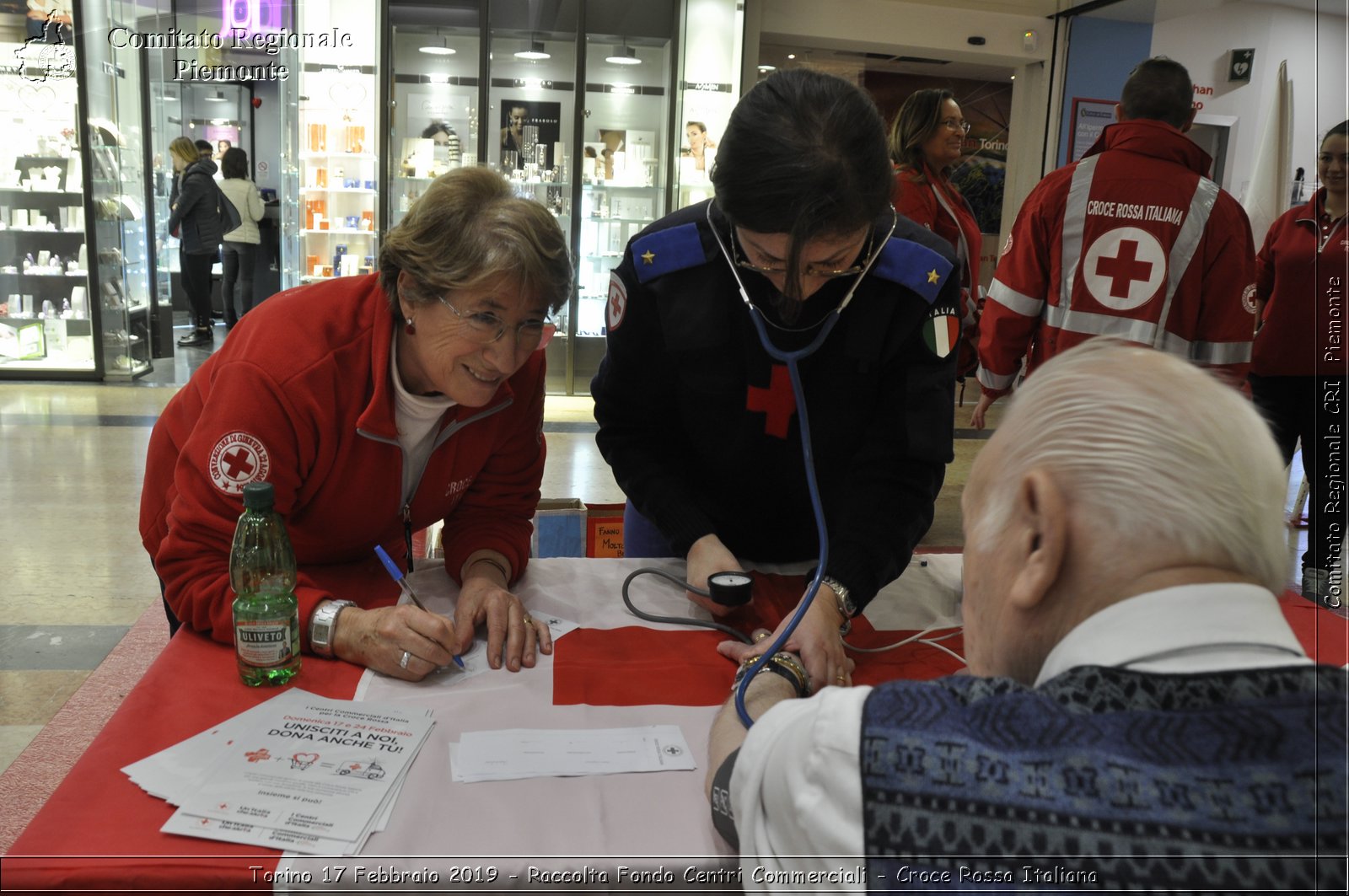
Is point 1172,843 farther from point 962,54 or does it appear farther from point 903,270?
point 962,54

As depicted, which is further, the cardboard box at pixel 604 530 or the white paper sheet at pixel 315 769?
the cardboard box at pixel 604 530

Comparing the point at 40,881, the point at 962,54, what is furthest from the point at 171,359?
the point at 40,881

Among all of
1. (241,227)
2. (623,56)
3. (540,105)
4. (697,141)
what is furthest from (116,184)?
(697,141)

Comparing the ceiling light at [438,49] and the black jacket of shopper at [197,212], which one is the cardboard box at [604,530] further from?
the black jacket of shopper at [197,212]

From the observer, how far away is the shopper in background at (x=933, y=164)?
12.1 feet

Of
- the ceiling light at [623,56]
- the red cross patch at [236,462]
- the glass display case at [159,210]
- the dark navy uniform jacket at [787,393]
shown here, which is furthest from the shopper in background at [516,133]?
the red cross patch at [236,462]

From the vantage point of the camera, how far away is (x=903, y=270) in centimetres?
154

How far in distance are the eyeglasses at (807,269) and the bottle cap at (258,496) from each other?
2.35 feet

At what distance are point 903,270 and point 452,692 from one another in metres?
0.91

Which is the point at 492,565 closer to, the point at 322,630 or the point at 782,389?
the point at 322,630

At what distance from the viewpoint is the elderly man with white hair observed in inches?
23.7

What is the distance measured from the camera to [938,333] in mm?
1554

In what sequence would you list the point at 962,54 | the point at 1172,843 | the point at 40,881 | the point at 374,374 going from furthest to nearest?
1. the point at 962,54
2. the point at 374,374
3. the point at 40,881
4. the point at 1172,843

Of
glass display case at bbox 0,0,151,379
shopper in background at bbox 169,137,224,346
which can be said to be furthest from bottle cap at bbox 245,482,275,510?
shopper in background at bbox 169,137,224,346
